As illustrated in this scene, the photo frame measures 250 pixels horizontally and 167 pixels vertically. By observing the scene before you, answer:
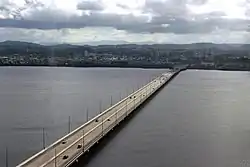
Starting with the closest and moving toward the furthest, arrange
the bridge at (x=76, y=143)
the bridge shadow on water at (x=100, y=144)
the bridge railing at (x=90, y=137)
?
the bridge at (x=76, y=143) < the bridge railing at (x=90, y=137) < the bridge shadow on water at (x=100, y=144)

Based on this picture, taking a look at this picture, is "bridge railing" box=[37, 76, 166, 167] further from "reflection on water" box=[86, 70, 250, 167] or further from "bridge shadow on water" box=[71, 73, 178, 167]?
"reflection on water" box=[86, 70, 250, 167]

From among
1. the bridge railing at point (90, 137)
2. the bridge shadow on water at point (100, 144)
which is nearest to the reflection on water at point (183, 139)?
the bridge shadow on water at point (100, 144)

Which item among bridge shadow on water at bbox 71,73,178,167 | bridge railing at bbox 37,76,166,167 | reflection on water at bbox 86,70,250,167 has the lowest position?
reflection on water at bbox 86,70,250,167

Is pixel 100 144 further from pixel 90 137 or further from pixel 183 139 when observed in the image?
pixel 183 139

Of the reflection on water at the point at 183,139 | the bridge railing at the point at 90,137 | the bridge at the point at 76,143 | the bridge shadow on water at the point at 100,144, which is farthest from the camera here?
the reflection on water at the point at 183,139

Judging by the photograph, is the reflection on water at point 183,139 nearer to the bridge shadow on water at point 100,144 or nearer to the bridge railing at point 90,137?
the bridge shadow on water at point 100,144

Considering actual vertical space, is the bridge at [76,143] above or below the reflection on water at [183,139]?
above

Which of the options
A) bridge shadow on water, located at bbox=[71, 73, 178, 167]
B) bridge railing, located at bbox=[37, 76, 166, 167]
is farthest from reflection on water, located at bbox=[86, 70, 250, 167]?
bridge railing, located at bbox=[37, 76, 166, 167]

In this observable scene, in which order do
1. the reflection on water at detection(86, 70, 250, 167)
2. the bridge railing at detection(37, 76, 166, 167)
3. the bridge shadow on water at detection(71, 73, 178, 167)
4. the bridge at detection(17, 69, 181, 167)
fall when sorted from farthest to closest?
the reflection on water at detection(86, 70, 250, 167) → the bridge shadow on water at detection(71, 73, 178, 167) → the bridge railing at detection(37, 76, 166, 167) → the bridge at detection(17, 69, 181, 167)

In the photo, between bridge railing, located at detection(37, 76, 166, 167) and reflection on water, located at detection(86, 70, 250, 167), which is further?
reflection on water, located at detection(86, 70, 250, 167)

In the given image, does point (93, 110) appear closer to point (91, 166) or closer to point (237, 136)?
point (237, 136)

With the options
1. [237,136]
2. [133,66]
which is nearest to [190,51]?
[133,66]

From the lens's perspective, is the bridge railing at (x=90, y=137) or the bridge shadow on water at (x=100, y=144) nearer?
the bridge railing at (x=90, y=137)
